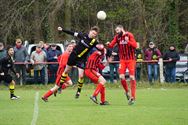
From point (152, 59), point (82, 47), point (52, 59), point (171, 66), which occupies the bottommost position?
point (171, 66)

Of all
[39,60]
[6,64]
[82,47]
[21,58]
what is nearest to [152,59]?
[39,60]

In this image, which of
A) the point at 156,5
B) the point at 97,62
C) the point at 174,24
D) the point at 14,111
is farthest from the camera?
the point at 174,24

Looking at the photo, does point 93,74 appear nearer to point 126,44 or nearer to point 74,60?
point 74,60

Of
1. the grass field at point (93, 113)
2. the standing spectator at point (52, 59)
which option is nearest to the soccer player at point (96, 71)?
the grass field at point (93, 113)

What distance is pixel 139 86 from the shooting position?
30.0 metres

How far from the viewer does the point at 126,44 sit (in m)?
19.8

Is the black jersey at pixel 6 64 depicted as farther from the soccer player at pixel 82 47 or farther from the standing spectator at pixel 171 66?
the standing spectator at pixel 171 66

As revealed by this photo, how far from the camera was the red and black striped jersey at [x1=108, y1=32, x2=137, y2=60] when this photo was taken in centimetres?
1967

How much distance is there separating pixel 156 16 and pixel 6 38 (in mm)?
9421

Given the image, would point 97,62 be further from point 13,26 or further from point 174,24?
point 174,24

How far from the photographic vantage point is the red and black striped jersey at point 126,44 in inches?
774

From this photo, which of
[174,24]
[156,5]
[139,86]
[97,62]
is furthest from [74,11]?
[97,62]

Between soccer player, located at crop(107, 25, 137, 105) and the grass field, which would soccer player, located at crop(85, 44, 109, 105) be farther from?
the grass field

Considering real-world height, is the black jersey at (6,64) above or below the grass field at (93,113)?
above
